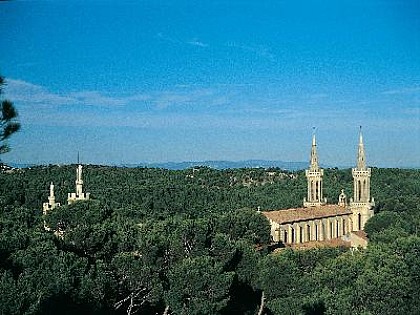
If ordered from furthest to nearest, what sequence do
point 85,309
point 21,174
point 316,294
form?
point 21,174
point 316,294
point 85,309

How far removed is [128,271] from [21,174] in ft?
115

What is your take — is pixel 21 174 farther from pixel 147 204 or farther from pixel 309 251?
pixel 309 251

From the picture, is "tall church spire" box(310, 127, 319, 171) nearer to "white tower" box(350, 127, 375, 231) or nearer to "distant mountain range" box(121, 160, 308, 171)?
"white tower" box(350, 127, 375, 231)

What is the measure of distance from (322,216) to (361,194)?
3.73 metres

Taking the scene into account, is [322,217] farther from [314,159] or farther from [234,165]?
[234,165]

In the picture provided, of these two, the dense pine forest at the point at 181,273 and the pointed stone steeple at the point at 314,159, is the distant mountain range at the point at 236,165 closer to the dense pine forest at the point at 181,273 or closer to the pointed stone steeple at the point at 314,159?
the pointed stone steeple at the point at 314,159

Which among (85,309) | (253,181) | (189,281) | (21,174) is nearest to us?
(85,309)

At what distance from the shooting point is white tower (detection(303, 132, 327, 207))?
37.8m

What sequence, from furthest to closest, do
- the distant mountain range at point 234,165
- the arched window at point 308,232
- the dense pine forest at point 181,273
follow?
the distant mountain range at point 234,165, the arched window at point 308,232, the dense pine forest at point 181,273

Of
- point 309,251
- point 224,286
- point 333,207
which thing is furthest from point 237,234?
point 333,207

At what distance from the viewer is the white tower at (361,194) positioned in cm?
3688

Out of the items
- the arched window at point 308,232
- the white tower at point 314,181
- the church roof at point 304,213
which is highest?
the white tower at point 314,181

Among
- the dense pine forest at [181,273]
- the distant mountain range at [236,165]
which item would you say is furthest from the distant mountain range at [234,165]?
the dense pine forest at [181,273]

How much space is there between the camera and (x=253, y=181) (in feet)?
188
